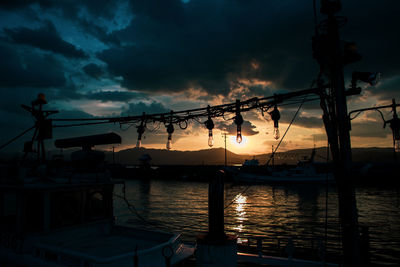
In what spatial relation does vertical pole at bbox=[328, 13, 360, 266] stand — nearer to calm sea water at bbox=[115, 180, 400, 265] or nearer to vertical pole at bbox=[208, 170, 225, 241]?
vertical pole at bbox=[208, 170, 225, 241]

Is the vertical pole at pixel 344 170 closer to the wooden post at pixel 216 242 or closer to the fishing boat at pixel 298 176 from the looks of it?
the wooden post at pixel 216 242

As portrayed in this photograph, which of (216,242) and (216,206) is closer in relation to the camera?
(216,242)

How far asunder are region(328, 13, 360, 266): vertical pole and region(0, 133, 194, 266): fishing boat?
472 cm

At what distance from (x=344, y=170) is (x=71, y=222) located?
9050mm

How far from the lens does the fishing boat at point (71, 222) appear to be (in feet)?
23.8

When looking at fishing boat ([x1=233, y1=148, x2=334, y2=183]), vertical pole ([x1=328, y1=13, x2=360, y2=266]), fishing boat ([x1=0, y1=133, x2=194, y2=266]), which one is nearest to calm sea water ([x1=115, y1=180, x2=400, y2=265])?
fishing boat ([x1=0, y1=133, x2=194, y2=266])

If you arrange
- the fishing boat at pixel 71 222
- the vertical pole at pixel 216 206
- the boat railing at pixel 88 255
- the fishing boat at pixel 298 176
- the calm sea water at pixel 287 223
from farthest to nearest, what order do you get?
the fishing boat at pixel 298 176 → the calm sea water at pixel 287 223 → the fishing boat at pixel 71 222 → the boat railing at pixel 88 255 → the vertical pole at pixel 216 206

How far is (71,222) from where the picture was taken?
28.6ft

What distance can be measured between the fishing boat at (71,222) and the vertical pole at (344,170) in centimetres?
472

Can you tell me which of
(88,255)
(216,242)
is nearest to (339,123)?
(216,242)

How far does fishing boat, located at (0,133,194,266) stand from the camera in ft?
23.8

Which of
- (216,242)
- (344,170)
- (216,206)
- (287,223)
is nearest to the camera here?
(216,242)

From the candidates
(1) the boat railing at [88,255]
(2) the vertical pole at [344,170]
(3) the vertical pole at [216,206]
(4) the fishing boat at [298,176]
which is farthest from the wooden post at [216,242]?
(4) the fishing boat at [298,176]

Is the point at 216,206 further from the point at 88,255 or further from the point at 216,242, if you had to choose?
the point at 88,255
